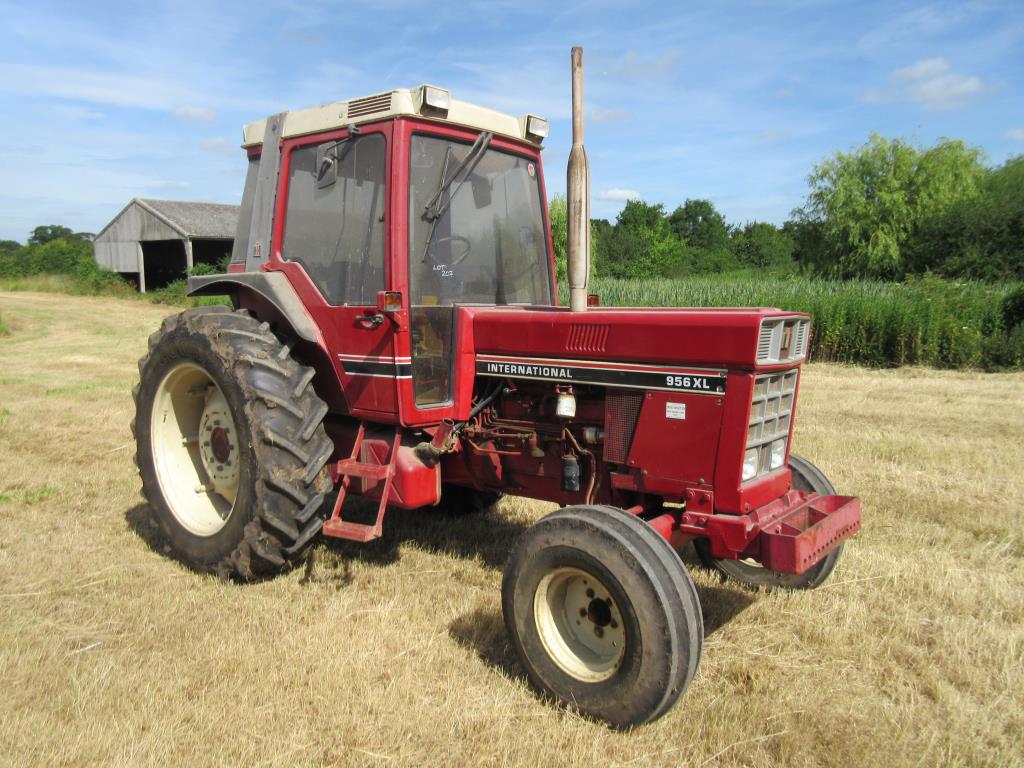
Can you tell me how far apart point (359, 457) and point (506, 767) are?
2.01m

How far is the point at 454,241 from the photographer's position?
4238mm

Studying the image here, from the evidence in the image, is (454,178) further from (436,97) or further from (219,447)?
(219,447)

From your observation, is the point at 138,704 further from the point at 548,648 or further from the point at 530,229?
the point at 530,229

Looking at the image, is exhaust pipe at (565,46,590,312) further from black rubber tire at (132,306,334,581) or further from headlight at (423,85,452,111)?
black rubber tire at (132,306,334,581)

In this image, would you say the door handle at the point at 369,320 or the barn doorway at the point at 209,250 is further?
the barn doorway at the point at 209,250

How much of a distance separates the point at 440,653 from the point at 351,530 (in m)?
0.83

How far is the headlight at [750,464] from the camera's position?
3.44 meters

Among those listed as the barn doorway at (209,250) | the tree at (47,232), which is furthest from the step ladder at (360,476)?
the tree at (47,232)

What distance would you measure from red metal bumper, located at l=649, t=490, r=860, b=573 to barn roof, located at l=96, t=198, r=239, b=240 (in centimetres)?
2929

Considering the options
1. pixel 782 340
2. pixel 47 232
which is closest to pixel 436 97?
pixel 782 340

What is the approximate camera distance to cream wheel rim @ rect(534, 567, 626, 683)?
317 cm

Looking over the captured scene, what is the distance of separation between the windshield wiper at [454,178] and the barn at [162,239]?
92.5 feet

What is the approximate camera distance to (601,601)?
3195mm

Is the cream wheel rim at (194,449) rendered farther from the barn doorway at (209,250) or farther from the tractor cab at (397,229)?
the barn doorway at (209,250)
